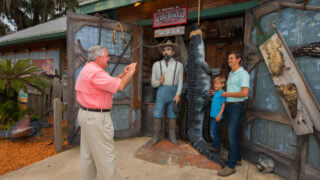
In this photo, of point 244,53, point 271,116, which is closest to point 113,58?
point 244,53

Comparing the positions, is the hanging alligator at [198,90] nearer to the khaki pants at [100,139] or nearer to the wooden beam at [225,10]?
the wooden beam at [225,10]

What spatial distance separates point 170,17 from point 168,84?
5.03 ft

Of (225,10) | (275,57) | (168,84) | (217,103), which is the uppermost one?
(225,10)

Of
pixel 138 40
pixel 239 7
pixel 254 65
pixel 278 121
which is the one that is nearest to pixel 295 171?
pixel 278 121

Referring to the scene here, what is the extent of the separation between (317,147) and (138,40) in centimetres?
353

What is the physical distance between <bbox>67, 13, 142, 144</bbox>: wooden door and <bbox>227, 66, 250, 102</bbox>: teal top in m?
2.12

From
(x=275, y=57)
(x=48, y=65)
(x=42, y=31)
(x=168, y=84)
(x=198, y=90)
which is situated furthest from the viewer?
(x=42, y=31)

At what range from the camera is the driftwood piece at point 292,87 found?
6.93 ft

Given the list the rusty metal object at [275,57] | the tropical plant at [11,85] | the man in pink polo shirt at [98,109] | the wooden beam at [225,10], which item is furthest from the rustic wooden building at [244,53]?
the man in pink polo shirt at [98,109]

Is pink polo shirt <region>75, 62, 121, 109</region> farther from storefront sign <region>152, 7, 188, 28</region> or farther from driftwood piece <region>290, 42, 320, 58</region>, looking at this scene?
storefront sign <region>152, 7, 188, 28</region>

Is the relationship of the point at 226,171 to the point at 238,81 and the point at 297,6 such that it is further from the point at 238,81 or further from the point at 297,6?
the point at 297,6

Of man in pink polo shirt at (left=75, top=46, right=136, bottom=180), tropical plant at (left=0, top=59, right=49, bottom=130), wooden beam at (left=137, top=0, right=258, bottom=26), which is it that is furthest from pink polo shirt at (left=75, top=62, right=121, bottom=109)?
tropical plant at (left=0, top=59, right=49, bottom=130)

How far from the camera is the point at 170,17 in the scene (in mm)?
3852

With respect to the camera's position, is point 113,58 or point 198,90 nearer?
point 198,90
